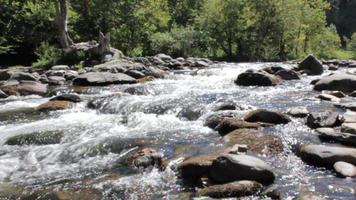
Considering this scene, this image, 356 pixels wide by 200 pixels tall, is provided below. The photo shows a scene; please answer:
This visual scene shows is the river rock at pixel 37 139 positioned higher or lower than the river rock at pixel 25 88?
lower

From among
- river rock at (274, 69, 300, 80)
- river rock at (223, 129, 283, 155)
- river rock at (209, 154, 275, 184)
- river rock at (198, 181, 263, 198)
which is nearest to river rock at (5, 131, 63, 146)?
river rock at (223, 129, 283, 155)

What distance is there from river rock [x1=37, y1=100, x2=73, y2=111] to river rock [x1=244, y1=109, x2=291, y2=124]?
7460 mm

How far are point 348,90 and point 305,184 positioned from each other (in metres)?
11.0

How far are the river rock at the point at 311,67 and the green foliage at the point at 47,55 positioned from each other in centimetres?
1656

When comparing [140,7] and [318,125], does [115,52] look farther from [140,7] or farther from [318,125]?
[318,125]

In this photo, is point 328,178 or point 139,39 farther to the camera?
point 139,39

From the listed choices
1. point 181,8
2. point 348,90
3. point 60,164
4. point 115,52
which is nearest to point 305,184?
point 60,164

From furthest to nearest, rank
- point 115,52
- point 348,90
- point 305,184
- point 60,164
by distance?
point 115,52 < point 348,90 < point 60,164 < point 305,184

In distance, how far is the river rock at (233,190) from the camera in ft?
28.7

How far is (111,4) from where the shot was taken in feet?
134

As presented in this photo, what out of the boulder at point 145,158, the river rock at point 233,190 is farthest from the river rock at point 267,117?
the river rock at point 233,190

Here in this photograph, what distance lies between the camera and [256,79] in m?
21.6

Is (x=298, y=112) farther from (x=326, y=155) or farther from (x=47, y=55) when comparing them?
(x=47, y=55)

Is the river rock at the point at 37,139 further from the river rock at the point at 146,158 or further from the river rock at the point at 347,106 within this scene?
the river rock at the point at 347,106
